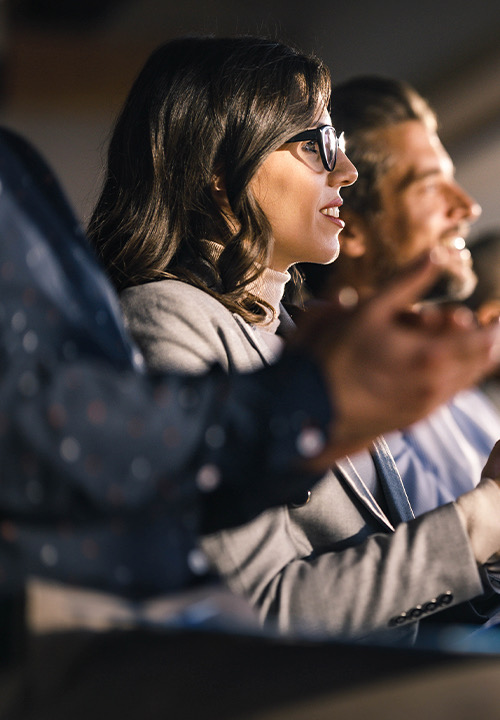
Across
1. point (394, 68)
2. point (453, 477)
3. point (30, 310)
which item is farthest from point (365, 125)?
point (394, 68)

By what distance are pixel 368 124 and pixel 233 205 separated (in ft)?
3.19

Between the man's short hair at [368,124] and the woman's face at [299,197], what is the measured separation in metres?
0.85

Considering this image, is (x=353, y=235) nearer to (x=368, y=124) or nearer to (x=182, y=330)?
(x=368, y=124)

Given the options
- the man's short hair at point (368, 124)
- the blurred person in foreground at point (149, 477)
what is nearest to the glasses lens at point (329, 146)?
the blurred person in foreground at point (149, 477)

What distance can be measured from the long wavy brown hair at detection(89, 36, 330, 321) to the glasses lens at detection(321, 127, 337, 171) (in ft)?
0.08

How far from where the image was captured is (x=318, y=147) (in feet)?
3.53

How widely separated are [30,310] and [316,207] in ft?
2.04

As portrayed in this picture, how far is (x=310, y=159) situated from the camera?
1080 millimetres

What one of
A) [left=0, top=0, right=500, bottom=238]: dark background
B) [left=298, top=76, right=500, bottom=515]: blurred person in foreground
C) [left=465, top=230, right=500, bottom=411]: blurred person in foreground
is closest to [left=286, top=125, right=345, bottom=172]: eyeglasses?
[left=298, top=76, right=500, bottom=515]: blurred person in foreground

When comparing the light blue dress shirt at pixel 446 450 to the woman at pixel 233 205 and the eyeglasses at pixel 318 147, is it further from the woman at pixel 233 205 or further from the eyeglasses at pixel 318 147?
the eyeglasses at pixel 318 147

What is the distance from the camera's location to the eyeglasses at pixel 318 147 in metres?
1.07

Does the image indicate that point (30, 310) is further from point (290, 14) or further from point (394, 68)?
point (394, 68)

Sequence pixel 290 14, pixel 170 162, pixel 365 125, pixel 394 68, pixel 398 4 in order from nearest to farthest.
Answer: pixel 170 162 → pixel 365 125 → pixel 398 4 → pixel 290 14 → pixel 394 68

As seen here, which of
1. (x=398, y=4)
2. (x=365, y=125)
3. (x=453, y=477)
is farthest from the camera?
(x=398, y=4)
